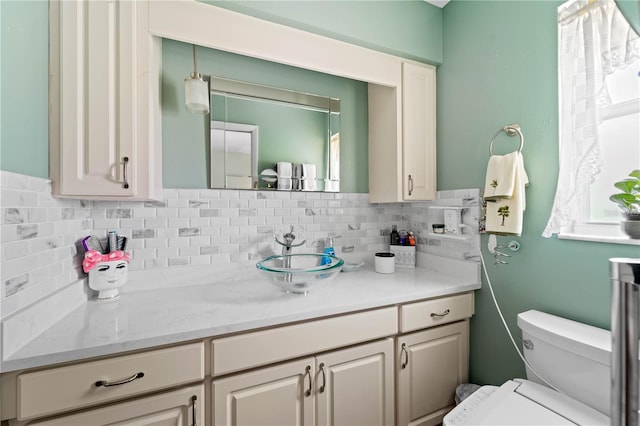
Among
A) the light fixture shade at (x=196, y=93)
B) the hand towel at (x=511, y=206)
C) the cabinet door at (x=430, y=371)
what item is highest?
the light fixture shade at (x=196, y=93)

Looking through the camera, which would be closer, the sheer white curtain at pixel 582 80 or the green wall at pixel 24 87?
the green wall at pixel 24 87

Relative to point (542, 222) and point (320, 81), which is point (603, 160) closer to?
point (542, 222)

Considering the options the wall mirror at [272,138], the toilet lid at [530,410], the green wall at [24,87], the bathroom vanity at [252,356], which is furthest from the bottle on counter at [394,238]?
the green wall at [24,87]

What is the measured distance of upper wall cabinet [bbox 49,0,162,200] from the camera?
3.74 ft

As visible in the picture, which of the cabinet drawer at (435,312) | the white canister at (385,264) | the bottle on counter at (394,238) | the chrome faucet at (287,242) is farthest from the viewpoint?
the bottle on counter at (394,238)

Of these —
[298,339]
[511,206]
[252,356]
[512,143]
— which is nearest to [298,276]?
[298,339]

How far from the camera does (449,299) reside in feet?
5.15

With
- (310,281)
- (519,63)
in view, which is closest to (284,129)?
(310,281)

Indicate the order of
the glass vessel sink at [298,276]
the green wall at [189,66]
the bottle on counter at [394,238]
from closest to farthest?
1. the green wall at [189,66]
2. the glass vessel sink at [298,276]
3. the bottle on counter at [394,238]

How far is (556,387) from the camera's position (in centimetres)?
119

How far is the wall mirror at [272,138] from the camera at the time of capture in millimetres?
1650

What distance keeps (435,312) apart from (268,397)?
932 millimetres

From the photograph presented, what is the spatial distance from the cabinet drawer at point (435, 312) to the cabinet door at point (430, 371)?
5 cm

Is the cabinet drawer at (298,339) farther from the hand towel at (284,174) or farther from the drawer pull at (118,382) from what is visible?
the hand towel at (284,174)
